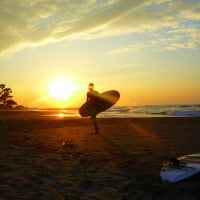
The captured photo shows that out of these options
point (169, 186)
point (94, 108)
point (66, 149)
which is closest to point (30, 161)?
point (66, 149)

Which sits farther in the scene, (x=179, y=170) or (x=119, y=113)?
(x=119, y=113)

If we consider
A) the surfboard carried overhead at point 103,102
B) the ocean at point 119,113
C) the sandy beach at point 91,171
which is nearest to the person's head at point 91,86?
the surfboard carried overhead at point 103,102

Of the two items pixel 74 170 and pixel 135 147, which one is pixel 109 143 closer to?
pixel 135 147

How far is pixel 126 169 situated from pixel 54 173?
1632 millimetres

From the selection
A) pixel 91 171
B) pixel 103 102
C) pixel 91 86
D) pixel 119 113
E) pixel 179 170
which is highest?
pixel 91 86

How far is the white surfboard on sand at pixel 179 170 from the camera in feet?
22.7

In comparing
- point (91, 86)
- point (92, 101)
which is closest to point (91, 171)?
point (91, 86)

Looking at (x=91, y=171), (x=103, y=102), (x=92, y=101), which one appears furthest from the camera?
(x=103, y=102)

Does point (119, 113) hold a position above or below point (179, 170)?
above

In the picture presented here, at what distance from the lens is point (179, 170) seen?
282 inches

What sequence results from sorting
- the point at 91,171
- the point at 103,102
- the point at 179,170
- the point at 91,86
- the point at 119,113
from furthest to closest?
1. the point at 119,113
2. the point at 103,102
3. the point at 91,86
4. the point at 91,171
5. the point at 179,170

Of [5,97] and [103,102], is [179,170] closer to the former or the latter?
[103,102]

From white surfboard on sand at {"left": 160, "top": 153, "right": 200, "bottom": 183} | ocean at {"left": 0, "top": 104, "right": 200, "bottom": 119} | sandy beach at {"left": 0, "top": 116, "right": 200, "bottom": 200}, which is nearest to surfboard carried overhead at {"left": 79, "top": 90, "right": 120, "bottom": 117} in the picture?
sandy beach at {"left": 0, "top": 116, "right": 200, "bottom": 200}

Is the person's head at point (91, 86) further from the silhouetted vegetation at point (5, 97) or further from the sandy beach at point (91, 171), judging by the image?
the silhouetted vegetation at point (5, 97)
